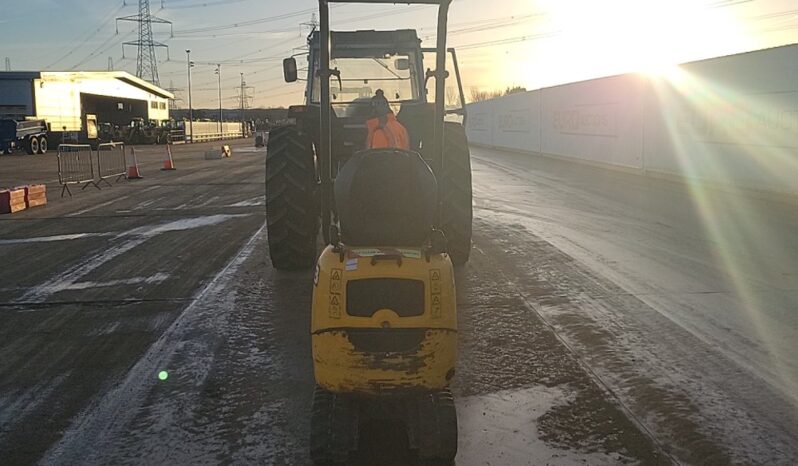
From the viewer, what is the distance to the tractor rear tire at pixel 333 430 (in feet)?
11.8

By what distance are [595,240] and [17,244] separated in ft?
26.9

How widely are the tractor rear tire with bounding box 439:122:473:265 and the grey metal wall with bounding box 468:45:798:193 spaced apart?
9.34 metres

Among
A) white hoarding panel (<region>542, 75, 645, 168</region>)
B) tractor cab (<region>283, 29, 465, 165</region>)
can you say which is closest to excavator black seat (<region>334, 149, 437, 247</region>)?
tractor cab (<region>283, 29, 465, 165</region>)

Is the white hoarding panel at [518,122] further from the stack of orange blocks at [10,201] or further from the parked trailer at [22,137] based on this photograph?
the parked trailer at [22,137]

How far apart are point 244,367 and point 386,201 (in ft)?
6.36

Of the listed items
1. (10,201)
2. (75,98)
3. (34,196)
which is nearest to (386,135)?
(10,201)

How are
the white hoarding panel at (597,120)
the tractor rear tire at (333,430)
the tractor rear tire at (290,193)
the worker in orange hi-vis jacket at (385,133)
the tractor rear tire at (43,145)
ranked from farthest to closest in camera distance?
the tractor rear tire at (43,145), the white hoarding panel at (597,120), the tractor rear tire at (290,193), the worker in orange hi-vis jacket at (385,133), the tractor rear tire at (333,430)

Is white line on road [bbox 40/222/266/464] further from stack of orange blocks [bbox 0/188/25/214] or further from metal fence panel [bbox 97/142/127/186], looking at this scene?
metal fence panel [bbox 97/142/127/186]

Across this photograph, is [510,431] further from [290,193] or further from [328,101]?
[290,193]

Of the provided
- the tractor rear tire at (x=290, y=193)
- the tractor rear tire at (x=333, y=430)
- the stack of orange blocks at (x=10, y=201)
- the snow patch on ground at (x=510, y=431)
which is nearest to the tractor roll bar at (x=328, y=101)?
the tractor rear tire at (x=333, y=430)

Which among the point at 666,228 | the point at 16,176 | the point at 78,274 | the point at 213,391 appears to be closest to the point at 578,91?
the point at 666,228

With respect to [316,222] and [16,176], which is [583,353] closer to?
[316,222]

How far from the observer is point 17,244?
406 inches

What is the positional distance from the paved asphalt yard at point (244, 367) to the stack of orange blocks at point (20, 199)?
4564 mm
